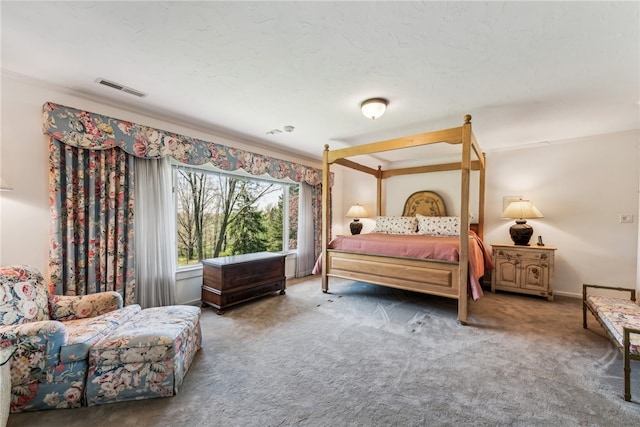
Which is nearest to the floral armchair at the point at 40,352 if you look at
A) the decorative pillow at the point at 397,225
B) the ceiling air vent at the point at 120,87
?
the ceiling air vent at the point at 120,87

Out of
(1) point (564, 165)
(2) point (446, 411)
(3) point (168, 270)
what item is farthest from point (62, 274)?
(1) point (564, 165)

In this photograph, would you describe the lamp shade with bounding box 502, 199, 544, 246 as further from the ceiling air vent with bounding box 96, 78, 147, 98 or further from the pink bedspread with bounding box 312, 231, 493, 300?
the ceiling air vent with bounding box 96, 78, 147, 98

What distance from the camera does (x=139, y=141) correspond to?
279cm

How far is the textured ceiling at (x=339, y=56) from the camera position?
1.51m

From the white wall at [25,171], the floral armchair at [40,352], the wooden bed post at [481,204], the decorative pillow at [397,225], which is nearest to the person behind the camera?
the floral armchair at [40,352]

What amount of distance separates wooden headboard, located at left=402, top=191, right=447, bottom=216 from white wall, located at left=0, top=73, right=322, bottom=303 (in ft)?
16.8

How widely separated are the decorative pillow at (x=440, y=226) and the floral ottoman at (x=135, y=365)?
395cm

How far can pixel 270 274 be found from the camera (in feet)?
12.0

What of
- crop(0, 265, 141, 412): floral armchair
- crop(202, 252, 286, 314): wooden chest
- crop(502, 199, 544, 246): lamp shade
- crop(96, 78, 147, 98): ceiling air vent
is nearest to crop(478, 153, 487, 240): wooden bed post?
crop(502, 199, 544, 246): lamp shade

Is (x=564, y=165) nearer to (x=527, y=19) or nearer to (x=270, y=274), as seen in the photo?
(x=527, y=19)

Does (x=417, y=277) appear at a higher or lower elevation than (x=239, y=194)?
lower

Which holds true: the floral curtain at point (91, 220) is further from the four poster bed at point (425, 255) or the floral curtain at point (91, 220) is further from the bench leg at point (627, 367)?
the bench leg at point (627, 367)

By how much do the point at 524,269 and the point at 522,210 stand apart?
86 cm

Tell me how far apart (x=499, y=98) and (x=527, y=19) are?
3.84 feet
